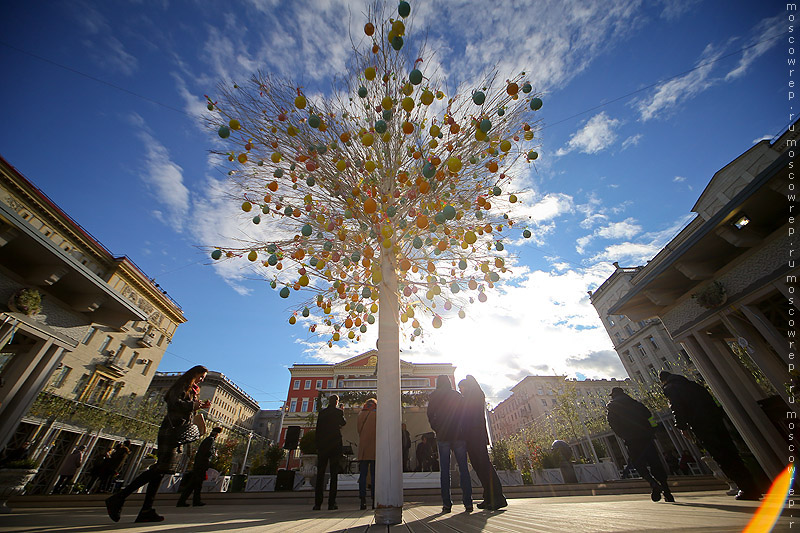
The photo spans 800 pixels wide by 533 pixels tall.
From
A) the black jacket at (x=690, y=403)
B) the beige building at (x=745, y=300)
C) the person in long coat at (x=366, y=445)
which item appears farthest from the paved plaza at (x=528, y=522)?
the beige building at (x=745, y=300)

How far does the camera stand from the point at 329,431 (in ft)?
15.9

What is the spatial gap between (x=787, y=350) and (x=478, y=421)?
14.8ft

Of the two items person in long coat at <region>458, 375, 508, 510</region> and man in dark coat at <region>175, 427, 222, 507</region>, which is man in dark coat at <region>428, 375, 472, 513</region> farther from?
man in dark coat at <region>175, 427, 222, 507</region>

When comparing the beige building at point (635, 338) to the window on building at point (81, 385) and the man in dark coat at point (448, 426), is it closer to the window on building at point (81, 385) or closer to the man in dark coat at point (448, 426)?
the man in dark coat at point (448, 426)

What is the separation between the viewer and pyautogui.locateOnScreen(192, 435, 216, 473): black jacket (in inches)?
213

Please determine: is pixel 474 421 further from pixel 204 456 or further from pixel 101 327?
pixel 101 327

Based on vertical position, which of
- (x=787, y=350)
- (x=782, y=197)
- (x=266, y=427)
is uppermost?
(x=266, y=427)

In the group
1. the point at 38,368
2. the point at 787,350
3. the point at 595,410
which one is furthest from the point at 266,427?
the point at 787,350

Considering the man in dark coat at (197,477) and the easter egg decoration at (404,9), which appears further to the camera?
the man in dark coat at (197,477)

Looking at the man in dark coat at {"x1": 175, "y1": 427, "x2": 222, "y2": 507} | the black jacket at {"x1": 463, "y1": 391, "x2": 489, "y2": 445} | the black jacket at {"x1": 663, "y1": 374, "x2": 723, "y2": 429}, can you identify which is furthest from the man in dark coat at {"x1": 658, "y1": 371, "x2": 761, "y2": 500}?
the man in dark coat at {"x1": 175, "y1": 427, "x2": 222, "y2": 507}

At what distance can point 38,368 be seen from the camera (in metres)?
4.73

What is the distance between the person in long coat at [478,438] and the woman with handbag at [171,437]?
312 centimetres

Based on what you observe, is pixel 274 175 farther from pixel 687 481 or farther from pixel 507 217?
pixel 687 481

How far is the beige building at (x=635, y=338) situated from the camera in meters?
27.4
